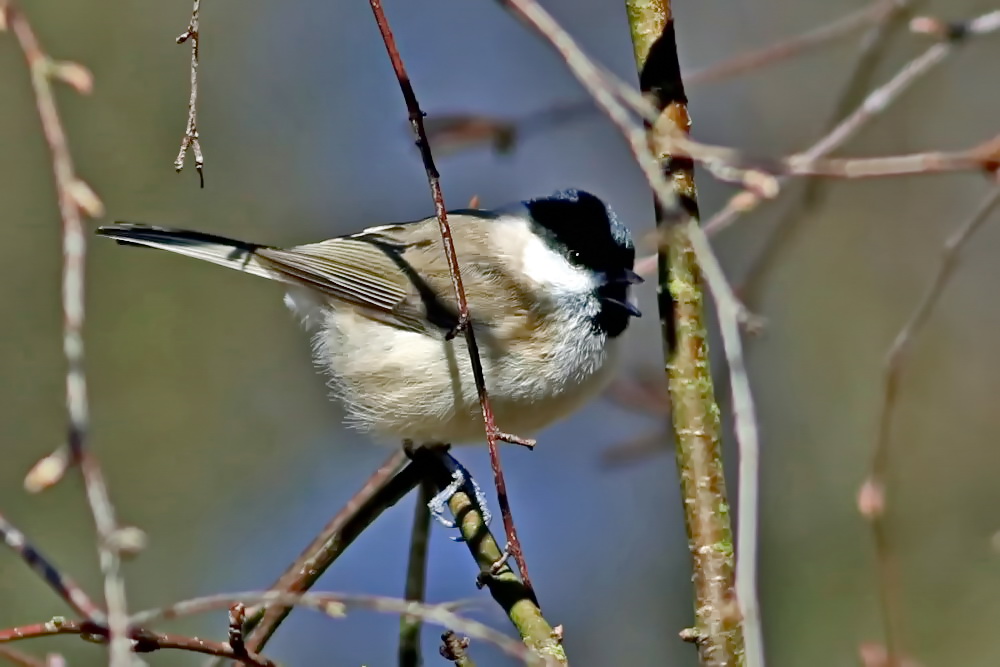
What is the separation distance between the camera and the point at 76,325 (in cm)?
163

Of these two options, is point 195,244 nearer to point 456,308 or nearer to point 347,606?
point 456,308

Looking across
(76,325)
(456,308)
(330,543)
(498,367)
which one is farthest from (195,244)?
(76,325)

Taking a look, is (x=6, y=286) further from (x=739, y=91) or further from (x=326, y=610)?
(x=326, y=610)

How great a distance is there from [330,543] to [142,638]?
740 mm

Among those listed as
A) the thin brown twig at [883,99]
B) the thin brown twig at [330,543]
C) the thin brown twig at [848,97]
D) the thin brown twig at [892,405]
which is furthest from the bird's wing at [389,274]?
the thin brown twig at [892,405]

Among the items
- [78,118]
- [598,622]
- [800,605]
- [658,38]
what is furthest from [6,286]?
[658,38]

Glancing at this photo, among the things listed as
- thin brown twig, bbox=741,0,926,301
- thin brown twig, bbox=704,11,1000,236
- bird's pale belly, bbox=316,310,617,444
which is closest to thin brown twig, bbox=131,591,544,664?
thin brown twig, bbox=704,11,1000,236

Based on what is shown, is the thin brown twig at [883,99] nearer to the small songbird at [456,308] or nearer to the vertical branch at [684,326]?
the vertical branch at [684,326]

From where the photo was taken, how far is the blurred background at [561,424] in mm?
4621

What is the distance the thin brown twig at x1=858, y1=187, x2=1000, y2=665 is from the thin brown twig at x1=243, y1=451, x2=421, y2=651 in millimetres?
1064

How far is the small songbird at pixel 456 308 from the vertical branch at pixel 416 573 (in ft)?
1.04

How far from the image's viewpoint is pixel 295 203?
5691 millimetres

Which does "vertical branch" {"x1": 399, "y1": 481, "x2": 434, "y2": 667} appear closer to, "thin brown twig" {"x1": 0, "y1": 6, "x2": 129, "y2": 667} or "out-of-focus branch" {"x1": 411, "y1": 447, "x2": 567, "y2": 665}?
"out-of-focus branch" {"x1": 411, "y1": 447, "x2": 567, "y2": 665}

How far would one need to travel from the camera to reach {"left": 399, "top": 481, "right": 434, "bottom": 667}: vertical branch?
222 centimetres
